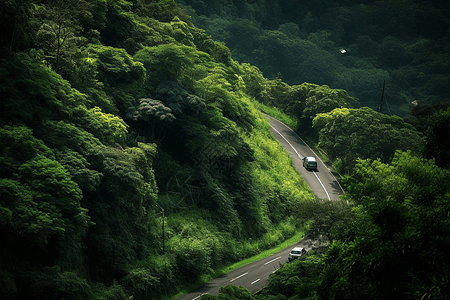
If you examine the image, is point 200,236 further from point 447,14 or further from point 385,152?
point 447,14

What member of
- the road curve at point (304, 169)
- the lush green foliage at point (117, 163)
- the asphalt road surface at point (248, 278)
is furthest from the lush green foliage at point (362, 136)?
the asphalt road surface at point (248, 278)

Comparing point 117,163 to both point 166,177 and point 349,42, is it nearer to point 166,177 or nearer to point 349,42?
point 166,177

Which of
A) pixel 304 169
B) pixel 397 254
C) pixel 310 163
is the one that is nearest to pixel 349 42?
pixel 304 169

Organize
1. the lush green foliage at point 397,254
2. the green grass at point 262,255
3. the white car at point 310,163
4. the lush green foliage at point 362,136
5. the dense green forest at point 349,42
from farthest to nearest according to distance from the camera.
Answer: the dense green forest at point 349,42 → the white car at point 310,163 → the lush green foliage at point 362,136 → the green grass at point 262,255 → the lush green foliage at point 397,254

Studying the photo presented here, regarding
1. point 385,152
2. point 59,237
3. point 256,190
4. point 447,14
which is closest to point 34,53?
point 59,237

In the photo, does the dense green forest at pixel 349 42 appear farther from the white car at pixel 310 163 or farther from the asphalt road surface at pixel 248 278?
the asphalt road surface at pixel 248 278

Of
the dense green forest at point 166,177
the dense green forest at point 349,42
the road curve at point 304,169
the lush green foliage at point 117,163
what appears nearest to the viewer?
the dense green forest at point 166,177
